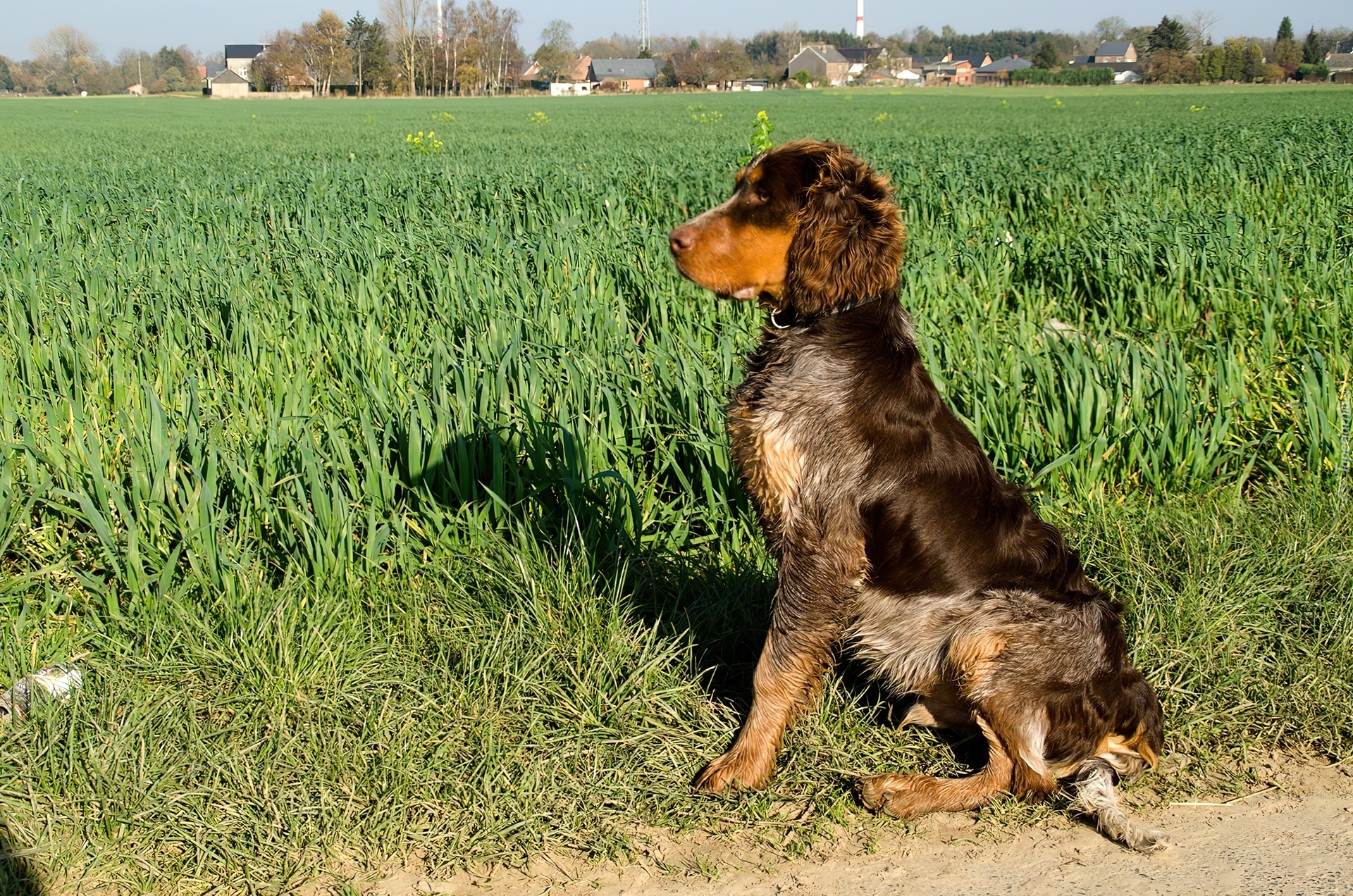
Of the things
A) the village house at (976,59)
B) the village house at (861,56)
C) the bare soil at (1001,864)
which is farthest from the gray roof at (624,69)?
the bare soil at (1001,864)

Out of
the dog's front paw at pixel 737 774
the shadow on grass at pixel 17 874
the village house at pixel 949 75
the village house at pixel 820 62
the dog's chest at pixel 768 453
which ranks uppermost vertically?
the village house at pixel 820 62

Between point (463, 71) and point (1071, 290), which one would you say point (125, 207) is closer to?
point (1071, 290)

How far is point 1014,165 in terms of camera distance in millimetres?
11562

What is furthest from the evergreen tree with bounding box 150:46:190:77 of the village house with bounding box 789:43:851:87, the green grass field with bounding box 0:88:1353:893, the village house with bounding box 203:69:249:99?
the green grass field with bounding box 0:88:1353:893

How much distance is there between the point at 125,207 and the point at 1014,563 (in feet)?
29.4

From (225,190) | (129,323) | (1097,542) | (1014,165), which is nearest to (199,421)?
(129,323)

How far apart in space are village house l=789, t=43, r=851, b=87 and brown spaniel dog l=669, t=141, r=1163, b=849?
130 metres

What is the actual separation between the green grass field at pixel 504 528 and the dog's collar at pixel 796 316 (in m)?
0.97

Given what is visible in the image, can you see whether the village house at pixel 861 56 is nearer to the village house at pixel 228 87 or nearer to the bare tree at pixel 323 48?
the bare tree at pixel 323 48

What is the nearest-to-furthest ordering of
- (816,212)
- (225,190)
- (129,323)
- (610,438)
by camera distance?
(816,212) → (610,438) → (129,323) → (225,190)

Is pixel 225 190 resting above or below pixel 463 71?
below

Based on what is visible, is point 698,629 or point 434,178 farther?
point 434,178

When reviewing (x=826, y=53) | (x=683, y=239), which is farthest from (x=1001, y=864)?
(x=826, y=53)

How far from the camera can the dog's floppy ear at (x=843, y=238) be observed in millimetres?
2195
